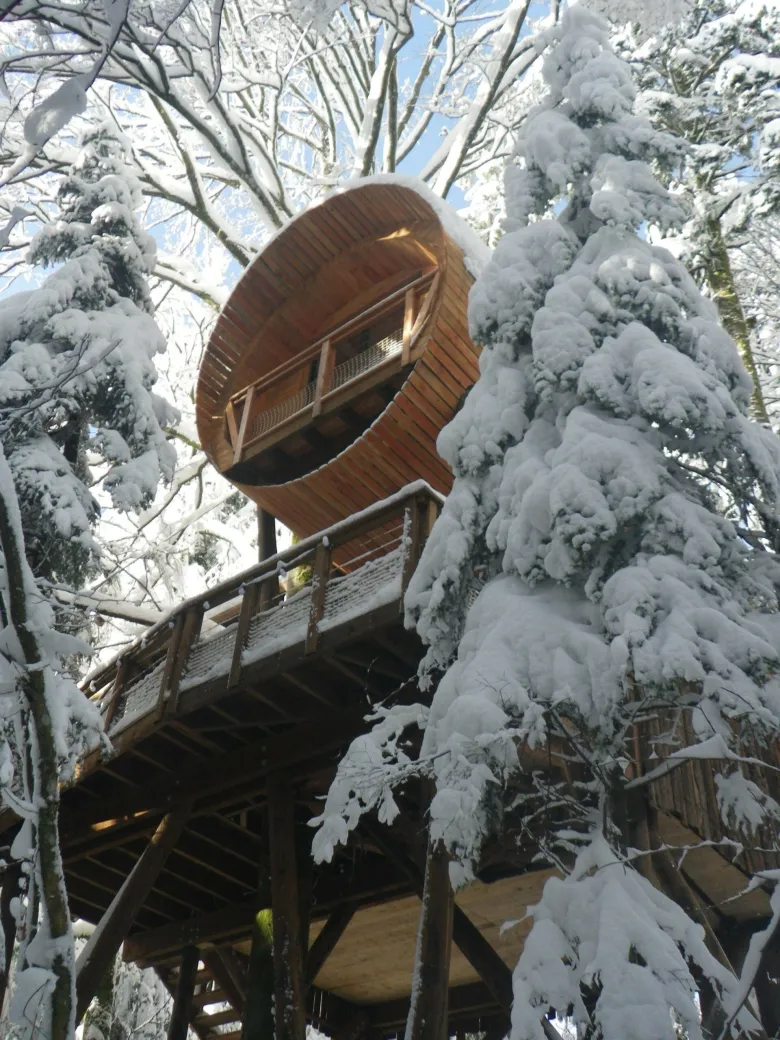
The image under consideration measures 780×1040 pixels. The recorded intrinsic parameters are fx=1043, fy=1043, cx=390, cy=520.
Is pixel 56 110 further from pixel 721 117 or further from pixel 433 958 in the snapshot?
pixel 721 117

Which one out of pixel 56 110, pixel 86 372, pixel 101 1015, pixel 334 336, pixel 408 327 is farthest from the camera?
pixel 101 1015

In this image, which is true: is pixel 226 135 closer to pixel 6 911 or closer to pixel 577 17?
pixel 577 17

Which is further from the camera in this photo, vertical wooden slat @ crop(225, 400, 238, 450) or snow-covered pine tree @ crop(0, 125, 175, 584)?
vertical wooden slat @ crop(225, 400, 238, 450)

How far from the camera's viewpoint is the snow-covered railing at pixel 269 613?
783 cm

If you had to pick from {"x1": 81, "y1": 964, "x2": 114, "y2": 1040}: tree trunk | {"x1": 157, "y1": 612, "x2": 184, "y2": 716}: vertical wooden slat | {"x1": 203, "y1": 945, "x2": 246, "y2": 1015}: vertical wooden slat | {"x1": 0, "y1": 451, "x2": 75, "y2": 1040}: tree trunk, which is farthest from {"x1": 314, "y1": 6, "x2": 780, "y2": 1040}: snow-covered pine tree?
{"x1": 81, "y1": 964, "x2": 114, "y2": 1040}: tree trunk

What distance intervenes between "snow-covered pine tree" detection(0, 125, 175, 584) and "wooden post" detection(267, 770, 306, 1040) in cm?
315

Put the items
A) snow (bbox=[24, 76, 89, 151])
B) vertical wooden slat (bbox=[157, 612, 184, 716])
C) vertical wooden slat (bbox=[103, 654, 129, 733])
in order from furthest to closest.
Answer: vertical wooden slat (bbox=[103, 654, 129, 733]) < vertical wooden slat (bbox=[157, 612, 184, 716]) < snow (bbox=[24, 76, 89, 151])

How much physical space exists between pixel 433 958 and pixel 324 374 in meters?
7.38

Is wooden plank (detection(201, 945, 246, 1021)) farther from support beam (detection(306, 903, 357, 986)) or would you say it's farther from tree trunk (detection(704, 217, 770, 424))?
tree trunk (detection(704, 217, 770, 424))

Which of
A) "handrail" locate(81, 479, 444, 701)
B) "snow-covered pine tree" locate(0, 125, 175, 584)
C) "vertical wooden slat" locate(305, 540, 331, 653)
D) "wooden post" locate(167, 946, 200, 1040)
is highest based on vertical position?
"snow-covered pine tree" locate(0, 125, 175, 584)

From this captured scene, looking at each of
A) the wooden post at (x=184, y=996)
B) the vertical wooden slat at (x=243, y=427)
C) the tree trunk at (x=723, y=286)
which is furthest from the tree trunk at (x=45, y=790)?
the tree trunk at (x=723, y=286)

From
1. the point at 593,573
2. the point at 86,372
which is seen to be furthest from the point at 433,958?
the point at 86,372

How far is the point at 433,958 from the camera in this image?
6.50 meters

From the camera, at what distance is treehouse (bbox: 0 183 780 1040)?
7812 millimetres
